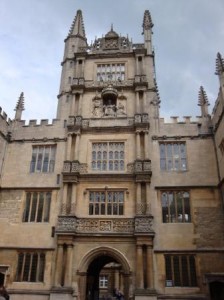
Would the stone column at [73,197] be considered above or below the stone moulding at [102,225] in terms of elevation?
above

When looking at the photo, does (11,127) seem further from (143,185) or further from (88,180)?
(143,185)

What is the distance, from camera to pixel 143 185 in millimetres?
19672

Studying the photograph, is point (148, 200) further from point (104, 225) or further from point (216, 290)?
point (216, 290)

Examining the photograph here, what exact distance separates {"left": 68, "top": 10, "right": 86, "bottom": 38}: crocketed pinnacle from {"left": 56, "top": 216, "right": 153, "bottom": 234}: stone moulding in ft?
57.8

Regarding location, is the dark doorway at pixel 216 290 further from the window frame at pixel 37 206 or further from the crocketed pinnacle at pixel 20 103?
the crocketed pinnacle at pixel 20 103

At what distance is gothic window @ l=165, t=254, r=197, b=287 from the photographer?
56.7 ft

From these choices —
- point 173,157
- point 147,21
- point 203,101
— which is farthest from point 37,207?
point 147,21

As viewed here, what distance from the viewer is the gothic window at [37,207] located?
19750mm

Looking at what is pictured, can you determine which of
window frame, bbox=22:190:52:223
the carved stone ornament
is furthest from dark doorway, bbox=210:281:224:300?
window frame, bbox=22:190:52:223

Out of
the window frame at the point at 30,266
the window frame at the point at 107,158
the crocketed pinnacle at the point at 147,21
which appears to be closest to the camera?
the window frame at the point at 30,266

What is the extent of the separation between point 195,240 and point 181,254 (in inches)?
47.1

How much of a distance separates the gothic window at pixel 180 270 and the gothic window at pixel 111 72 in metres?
14.4

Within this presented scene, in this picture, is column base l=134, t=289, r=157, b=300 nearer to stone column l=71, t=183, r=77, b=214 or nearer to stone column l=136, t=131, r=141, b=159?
stone column l=71, t=183, r=77, b=214

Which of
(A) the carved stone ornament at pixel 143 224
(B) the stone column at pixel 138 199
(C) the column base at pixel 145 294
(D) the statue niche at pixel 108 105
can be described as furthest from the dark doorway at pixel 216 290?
(D) the statue niche at pixel 108 105
